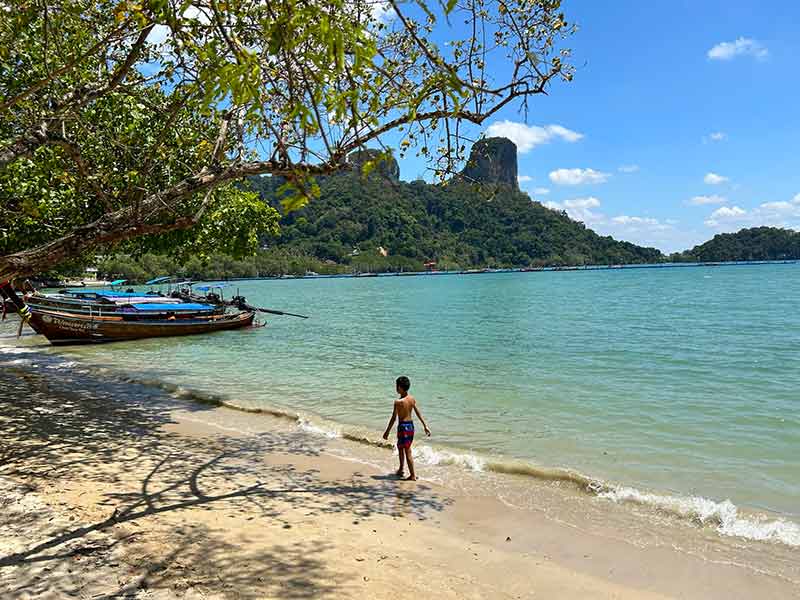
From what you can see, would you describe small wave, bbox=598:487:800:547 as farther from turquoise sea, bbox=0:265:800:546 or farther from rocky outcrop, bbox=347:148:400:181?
rocky outcrop, bbox=347:148:400:181

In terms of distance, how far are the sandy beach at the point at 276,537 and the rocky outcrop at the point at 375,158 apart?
3145 millimetres

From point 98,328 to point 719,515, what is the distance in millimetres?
23507

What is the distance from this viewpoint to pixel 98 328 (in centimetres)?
2384

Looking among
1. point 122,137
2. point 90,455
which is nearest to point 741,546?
point 90,455

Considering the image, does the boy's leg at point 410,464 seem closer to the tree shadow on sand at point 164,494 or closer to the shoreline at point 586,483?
the tree shadow on sand at point 164,494

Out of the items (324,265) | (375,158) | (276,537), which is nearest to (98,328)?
(276,537)

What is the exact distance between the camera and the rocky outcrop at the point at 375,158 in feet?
11.6

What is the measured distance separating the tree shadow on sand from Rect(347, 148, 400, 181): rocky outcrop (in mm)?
→ 3157

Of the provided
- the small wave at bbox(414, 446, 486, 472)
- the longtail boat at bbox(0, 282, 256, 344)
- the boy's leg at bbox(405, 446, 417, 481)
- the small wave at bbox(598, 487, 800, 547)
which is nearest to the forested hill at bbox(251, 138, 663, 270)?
the longtail boat at bbox(0, 282, 256, 344)

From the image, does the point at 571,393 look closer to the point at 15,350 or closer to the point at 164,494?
the point at 164,494

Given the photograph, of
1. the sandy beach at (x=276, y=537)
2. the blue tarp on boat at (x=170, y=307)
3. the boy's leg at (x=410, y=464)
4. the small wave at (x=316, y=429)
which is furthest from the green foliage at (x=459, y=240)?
the sandy beach at (x=276, y=537)

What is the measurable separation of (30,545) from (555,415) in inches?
378

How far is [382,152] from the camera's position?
3.54 meters

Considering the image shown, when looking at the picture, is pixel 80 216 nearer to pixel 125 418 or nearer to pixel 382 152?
pixel 125 418
